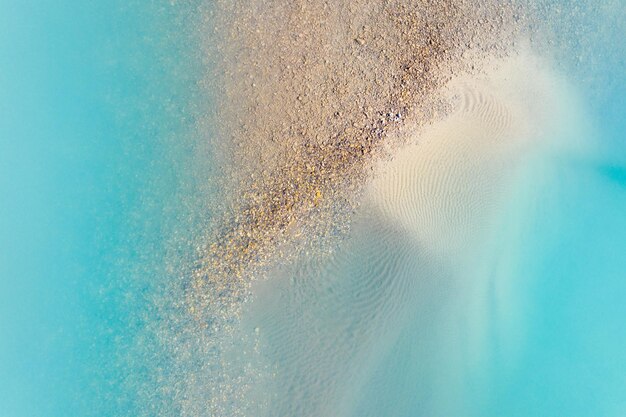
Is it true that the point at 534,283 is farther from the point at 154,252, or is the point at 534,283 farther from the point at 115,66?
the point at 115,66

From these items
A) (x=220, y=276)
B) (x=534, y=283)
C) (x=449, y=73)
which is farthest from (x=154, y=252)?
(x=534, y=283)

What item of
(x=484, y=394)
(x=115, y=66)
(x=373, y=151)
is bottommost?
(x=484, y=394)

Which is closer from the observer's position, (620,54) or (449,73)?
(449,73)

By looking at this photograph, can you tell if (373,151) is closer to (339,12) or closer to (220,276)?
(339,12)

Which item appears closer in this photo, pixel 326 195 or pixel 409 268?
pixel 326 195

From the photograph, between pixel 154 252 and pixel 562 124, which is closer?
pixel 154 252

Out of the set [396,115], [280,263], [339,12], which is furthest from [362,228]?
[339,12]

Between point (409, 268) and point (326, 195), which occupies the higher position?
point (326, 195)

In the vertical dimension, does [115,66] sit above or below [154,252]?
above

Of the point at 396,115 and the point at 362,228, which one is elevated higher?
the point at 396,115
